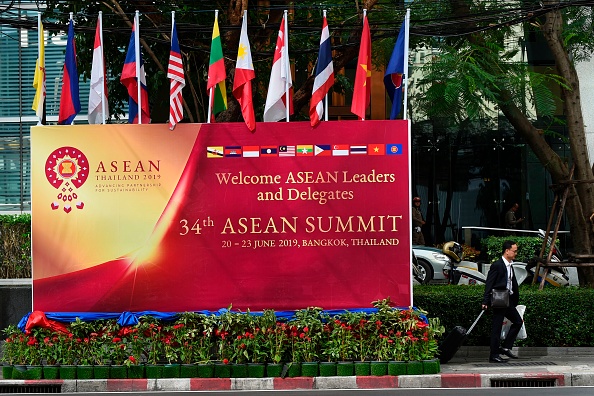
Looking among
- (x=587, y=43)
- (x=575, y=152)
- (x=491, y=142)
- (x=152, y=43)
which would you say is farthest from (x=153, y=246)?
(x=491, y=142)

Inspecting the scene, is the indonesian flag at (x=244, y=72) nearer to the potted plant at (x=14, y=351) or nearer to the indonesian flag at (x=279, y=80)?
the indonesian flag at (x=279, y=80)

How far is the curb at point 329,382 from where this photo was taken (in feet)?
42.4

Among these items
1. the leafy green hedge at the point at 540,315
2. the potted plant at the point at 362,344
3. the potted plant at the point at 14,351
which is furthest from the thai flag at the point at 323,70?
the potted plant at the point at 14,351

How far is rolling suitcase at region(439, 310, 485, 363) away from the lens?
14.0 metres

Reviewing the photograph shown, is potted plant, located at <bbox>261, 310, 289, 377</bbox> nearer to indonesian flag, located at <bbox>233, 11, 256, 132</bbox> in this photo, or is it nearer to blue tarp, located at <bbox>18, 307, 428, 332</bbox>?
blue tarp, located at <bbox>18, 307, 428, 332</bbox>

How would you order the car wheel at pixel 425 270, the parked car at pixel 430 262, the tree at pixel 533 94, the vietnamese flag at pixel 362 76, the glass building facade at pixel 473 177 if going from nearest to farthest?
the vietnamese flag at pixel 362 76, the tree at pixel 533 94, the car wheel at pixel 425 270, the parked car at pixel 430 262, the glass building facade at pixel 473 177

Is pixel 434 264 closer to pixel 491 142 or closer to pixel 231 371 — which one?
pixel 491 142

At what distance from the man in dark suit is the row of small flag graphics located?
2453 mm

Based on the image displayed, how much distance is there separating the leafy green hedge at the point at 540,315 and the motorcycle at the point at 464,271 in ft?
12.7

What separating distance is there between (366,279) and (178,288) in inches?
105

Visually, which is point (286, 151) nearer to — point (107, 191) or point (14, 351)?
point (107, 191)

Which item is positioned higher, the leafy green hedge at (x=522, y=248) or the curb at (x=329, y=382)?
the leafy green hedge at (x=522, y=248)

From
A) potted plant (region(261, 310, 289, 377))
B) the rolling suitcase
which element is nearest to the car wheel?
the rolling suitcase

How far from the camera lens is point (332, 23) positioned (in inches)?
758
